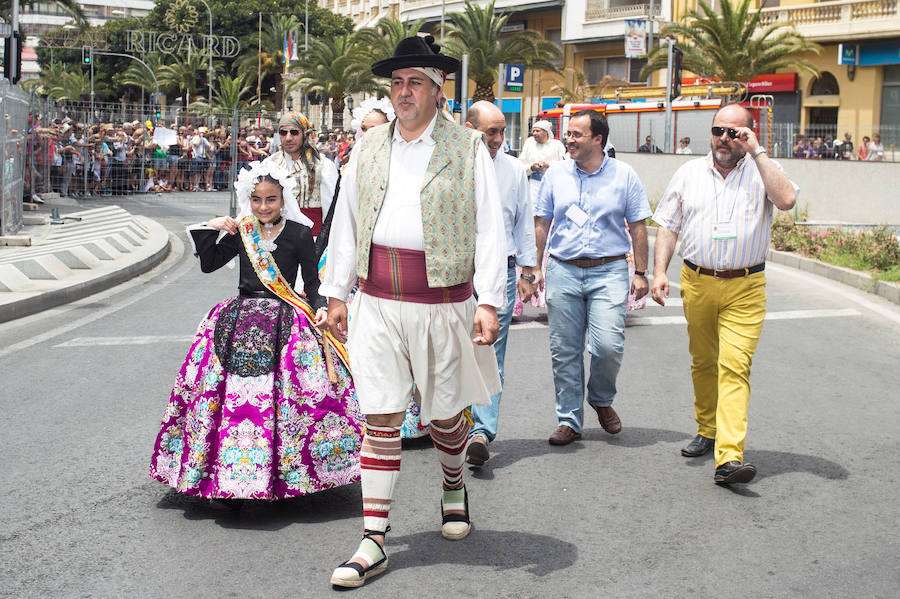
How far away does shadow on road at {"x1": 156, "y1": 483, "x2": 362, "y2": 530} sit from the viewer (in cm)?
500

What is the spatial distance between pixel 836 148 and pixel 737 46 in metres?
15.2

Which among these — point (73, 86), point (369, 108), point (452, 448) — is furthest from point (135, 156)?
point (73, 86)

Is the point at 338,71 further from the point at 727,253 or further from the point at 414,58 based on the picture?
the point at 414,58

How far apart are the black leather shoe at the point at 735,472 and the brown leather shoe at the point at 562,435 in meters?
1.05

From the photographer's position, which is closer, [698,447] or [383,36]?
[698,447]

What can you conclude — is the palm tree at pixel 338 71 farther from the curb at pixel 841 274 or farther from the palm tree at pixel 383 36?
the curb at pixel 841 274

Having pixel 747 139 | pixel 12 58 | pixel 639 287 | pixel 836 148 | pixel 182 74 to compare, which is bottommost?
pixel 639 287

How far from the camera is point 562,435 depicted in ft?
20.9

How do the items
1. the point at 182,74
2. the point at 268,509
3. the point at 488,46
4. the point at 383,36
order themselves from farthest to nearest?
the point at 182,74 → the point at 383,36 → the point at 488,46 → the point at 268,509

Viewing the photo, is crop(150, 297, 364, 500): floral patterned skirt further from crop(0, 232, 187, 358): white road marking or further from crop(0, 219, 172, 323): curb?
crop(0, 219, 172, 323): curb

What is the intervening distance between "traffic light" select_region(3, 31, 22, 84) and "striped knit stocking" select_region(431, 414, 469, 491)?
57.5 ft

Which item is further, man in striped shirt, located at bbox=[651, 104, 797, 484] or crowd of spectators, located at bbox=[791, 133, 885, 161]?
crowd of spectators, located at bbox=[791, 133, 885, 161]

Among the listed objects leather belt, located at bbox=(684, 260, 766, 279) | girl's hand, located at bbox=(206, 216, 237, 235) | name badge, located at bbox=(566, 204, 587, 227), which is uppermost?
name badge, located at bbox=(566, 204, 587, 227)

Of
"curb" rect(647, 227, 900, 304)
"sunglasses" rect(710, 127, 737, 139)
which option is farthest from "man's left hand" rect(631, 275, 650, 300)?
"curb" rect(647, 227, 900, 304)
